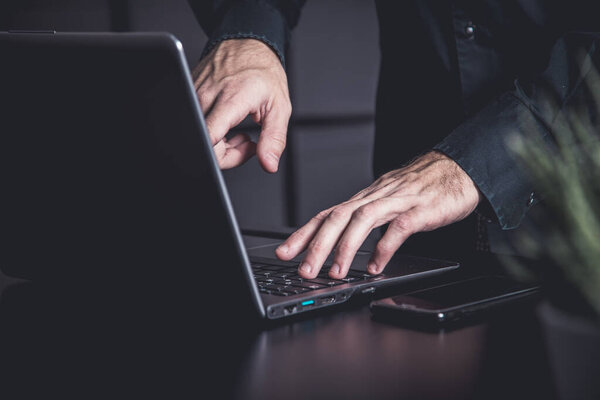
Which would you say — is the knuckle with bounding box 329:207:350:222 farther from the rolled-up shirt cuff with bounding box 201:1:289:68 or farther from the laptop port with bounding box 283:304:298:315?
the rolled-up shirt cuff with bounding box 201:1:289:68

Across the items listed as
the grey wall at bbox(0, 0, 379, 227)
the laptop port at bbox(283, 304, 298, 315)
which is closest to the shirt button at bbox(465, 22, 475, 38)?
the laptop port at bbox(283, 304, 298, 315)

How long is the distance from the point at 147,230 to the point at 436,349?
0.27 m

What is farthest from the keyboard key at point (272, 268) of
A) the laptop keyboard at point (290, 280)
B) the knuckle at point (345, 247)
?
the knuckle at point (345, 247)

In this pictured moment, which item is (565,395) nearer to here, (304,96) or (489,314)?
(489,314)

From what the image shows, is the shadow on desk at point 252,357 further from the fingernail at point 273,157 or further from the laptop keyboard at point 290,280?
the fingernail at point 273,157

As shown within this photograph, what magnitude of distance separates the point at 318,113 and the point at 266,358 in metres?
2.37

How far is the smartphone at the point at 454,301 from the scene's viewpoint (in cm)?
57

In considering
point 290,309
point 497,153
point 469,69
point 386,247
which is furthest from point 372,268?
point 469,69

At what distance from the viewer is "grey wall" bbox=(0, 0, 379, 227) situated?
244cm

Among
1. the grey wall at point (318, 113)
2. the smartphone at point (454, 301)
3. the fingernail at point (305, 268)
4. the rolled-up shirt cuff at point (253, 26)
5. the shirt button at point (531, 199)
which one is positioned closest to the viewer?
the smartphone at point (454, 301)

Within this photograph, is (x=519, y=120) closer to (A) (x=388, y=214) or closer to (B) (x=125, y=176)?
(A) (x=388, y=214)

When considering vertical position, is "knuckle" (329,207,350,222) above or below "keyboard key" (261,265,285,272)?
above

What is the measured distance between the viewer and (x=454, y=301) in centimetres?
61

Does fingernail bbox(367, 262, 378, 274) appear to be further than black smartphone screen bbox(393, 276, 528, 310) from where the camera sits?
Yes
